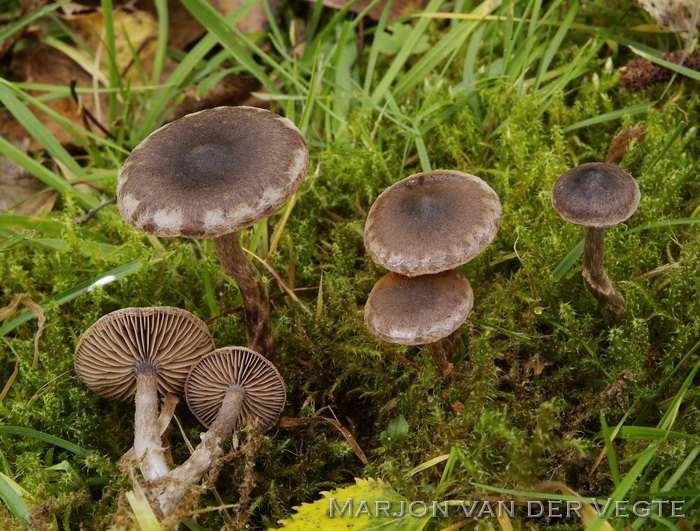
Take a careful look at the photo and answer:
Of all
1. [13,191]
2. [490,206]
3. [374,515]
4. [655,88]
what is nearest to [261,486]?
[374,515]

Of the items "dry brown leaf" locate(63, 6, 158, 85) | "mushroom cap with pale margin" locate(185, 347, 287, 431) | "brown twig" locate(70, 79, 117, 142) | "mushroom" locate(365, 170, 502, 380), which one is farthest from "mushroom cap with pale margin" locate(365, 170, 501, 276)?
"dry brown leaf" locate(63, 6, 158, 85)

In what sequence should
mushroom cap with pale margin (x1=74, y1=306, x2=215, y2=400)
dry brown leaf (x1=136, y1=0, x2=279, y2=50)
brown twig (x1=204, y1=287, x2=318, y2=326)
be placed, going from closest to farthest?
mushroom cap with pale margin (x1=74, y1=306, x2=215, y2=400) → brown twig (x1=204, y1=287, x2=318, y2=326) → dry brown leaf (x1=136, y1=0, x2=279, y2=50)

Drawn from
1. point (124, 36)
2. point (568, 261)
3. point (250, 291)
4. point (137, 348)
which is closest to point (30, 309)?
point (137, 348)

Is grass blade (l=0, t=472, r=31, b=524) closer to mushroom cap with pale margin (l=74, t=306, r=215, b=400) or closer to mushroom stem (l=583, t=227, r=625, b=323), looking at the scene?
mushroom cap with pale margin (l=74, t=306, r=215, b=400)

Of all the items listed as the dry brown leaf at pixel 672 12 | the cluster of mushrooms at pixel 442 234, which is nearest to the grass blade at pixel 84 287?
the cluster of mushrooms at pixel 442 234

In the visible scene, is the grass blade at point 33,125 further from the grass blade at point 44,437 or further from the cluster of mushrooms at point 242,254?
the grass blade at point 44,437

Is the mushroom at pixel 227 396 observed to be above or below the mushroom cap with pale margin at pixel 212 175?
below
